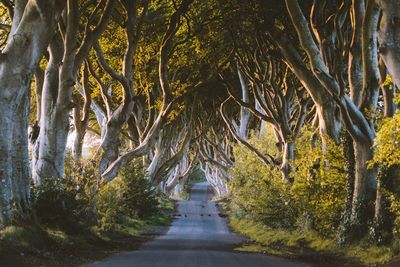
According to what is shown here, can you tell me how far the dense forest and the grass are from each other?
0.64ft

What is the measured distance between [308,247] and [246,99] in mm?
12559

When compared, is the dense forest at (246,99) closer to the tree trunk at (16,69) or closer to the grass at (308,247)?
the tree trunk at (16,69)

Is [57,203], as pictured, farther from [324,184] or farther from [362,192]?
[362,192]

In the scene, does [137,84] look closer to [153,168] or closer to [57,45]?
[153,168]

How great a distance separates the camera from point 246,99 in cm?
2934

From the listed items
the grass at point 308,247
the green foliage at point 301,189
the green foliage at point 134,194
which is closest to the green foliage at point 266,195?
the green foliage at point 301,189

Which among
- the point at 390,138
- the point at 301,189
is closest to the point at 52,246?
the point at 390,138

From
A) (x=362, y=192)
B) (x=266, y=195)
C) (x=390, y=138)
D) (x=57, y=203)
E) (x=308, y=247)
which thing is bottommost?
(x=308, y=247)

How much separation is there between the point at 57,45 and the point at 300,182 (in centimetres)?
897

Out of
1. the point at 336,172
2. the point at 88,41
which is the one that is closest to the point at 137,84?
the point at 88,41

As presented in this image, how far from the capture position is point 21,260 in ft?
35.7

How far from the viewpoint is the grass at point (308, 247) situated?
1360 centimetres

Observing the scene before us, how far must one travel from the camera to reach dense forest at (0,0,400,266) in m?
12.1

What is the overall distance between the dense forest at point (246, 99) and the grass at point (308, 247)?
19cm
